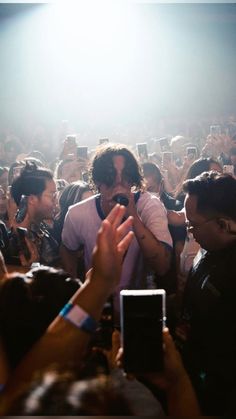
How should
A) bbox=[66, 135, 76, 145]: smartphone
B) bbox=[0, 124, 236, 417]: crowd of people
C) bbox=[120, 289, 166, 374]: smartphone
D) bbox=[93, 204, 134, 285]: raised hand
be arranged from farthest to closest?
bbox=[66, 135, 76, 145]: smartphone → bbox=[120, 289, 166, 374]: smartphone → bbox=[93, 204, 134, 285]: raised hand → bbox=[0, 124, 236, 417]: crowd of people

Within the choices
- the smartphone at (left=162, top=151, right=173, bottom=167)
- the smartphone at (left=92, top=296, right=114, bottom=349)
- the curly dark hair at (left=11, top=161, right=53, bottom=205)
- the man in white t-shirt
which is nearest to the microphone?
the man in white t-shirt

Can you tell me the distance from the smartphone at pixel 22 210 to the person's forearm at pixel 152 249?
0.42 meters

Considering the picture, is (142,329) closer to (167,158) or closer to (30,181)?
(30,181)

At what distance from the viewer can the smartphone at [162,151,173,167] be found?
7.84 feet

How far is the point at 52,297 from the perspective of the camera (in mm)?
1019

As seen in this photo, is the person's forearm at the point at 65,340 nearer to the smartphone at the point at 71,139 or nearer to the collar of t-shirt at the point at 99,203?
the collar of t-shirt at the point at 99,203

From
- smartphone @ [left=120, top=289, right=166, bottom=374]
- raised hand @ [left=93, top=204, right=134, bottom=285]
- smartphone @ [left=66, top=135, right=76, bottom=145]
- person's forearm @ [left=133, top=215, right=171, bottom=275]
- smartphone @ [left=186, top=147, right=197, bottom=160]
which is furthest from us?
smartphone @ [left=186, top=147, right=197, bottom=160]

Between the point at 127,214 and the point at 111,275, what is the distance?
22.3 inches

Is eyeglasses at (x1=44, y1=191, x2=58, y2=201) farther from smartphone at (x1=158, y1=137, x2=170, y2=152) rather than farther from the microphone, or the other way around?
smartphone at (x1=158, y1=137, x2=170, y2=152)

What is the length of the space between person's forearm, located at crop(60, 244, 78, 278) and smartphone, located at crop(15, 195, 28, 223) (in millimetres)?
170

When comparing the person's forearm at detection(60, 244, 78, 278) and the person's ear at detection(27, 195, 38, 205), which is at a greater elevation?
→ the person's ear at detection(27, 195, 38, 205)

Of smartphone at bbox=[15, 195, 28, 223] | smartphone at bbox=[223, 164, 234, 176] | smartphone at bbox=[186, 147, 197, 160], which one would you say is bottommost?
smartphone at bbox=[15, 195, 28, 223]

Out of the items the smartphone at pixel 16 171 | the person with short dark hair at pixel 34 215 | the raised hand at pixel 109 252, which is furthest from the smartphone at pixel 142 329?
the smartphone at pixel 16 171

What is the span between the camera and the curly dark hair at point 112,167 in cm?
163
